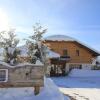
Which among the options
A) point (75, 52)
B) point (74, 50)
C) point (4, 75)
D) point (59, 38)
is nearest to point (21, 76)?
point (4, 75)

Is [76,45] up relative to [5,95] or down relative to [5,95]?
up

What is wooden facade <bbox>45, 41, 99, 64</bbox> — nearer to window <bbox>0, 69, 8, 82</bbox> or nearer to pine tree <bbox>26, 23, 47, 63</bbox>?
pine tree <bbox>26, 23, 47, 63</bbox>

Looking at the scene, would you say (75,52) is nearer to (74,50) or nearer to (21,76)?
(74,50)

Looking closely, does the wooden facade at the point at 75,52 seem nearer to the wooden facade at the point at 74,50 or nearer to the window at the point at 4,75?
the wooden facade at the point at 74,50

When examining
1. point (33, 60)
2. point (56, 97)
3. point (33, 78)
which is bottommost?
point (56, 97)

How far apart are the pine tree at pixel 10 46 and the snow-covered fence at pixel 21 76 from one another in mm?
1455

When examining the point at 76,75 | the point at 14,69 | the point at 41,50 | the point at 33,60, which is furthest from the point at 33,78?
the point at 76,75

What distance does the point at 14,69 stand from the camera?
8586 mm

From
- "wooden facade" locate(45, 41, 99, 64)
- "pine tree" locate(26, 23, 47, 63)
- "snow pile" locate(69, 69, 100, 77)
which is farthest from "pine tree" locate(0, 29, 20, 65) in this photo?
"wooden facade" locate(45, 41, 99, 64)

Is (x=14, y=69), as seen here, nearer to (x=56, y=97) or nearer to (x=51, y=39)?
(x=56, y=97)

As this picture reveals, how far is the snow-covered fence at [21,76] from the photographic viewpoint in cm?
849

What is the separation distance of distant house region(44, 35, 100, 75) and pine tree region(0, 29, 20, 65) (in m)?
26.6

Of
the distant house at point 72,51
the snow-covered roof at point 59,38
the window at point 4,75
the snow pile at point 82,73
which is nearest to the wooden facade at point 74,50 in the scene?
the distant house at point 72,51

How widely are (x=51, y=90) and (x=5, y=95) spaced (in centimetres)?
187
